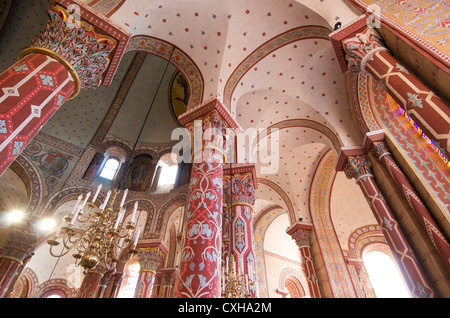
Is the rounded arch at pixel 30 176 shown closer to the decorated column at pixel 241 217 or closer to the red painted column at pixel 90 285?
the red painted column at pixel 90 285

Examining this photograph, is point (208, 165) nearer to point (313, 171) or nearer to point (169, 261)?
point (313, 171)

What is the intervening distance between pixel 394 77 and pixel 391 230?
2.74 meters

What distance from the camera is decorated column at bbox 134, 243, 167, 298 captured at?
285 inches

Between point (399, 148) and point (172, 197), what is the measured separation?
7.21 metres

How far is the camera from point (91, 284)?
7.52 m

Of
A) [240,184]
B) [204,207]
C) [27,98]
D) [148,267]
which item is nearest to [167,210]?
[148,267]

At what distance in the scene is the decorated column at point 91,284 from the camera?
7.36 metres

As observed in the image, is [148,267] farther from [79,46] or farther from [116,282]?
[79,46]

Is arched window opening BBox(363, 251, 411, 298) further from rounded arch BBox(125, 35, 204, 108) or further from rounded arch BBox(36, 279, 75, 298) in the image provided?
rounded arch BBox(36, 279, 75, 298)

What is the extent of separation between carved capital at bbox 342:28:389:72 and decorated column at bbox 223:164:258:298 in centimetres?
342

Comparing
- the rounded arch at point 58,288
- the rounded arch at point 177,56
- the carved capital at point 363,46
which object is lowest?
the carved capital at point 363,46

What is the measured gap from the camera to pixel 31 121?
7.83 ft

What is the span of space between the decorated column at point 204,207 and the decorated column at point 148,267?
4992mm

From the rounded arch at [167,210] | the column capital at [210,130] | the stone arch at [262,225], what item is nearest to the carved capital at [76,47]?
the column capital at [210,130]
